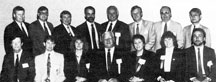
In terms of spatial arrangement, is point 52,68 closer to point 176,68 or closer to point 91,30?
point 91,30

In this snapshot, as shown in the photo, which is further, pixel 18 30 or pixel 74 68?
pixel 18 30

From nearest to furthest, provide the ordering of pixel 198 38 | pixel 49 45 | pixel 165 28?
pixel 198 38, pixel 165 28, pixel 49 45

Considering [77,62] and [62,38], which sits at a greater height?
[62,38]

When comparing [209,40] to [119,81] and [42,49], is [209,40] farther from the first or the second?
[42,49]

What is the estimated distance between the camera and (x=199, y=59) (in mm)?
3918

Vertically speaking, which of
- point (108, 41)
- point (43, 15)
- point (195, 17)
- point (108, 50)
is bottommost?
point (108, 50)

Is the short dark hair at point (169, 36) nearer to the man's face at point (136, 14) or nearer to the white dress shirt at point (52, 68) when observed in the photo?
the man's face at point (136, 14)

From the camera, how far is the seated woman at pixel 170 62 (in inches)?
154

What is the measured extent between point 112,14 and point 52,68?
925mm

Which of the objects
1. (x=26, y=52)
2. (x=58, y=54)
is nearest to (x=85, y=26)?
(x=58, y=54)

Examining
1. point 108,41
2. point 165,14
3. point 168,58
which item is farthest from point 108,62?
point 165,14

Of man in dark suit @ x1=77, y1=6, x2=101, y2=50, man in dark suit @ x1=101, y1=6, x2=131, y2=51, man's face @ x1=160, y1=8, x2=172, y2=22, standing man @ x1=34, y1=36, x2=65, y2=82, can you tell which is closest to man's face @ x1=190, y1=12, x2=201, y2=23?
man's face @ x1=160, y1=8, x2=172, y2=22

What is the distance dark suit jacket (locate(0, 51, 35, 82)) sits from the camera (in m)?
4.10

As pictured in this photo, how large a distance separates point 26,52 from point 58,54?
38 cm
